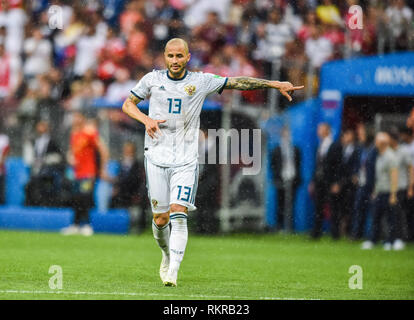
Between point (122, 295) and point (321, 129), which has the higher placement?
point (321, 129)

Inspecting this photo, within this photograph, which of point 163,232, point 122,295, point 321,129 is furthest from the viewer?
point 321,129

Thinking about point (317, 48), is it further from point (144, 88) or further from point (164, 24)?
point (144, 88)

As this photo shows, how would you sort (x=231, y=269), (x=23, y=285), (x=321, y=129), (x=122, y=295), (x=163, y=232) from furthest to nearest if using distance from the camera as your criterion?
(x=321, y=129) → (x=231, y=269) → (x=163, y=232) → (x=23, y=285) → (x=122, y=295)

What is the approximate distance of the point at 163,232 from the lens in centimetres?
1041

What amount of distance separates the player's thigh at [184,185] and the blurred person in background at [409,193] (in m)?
8.52

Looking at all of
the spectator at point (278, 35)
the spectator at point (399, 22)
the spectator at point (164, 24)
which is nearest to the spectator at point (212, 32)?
the spectator at point (164, 24)

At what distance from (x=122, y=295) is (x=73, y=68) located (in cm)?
1314

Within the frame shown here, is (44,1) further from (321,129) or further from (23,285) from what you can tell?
(23,285)

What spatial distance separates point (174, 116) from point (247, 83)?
83 cm

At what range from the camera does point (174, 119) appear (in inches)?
401

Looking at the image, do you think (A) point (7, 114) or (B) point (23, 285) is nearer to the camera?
(B) point (23, 285)

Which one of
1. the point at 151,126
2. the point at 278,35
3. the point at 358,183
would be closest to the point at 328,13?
the point at 278,35

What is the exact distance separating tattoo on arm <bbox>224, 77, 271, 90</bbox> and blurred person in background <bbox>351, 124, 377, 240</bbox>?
305 inches

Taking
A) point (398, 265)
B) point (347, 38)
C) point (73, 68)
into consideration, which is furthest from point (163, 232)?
point (73, 68)
